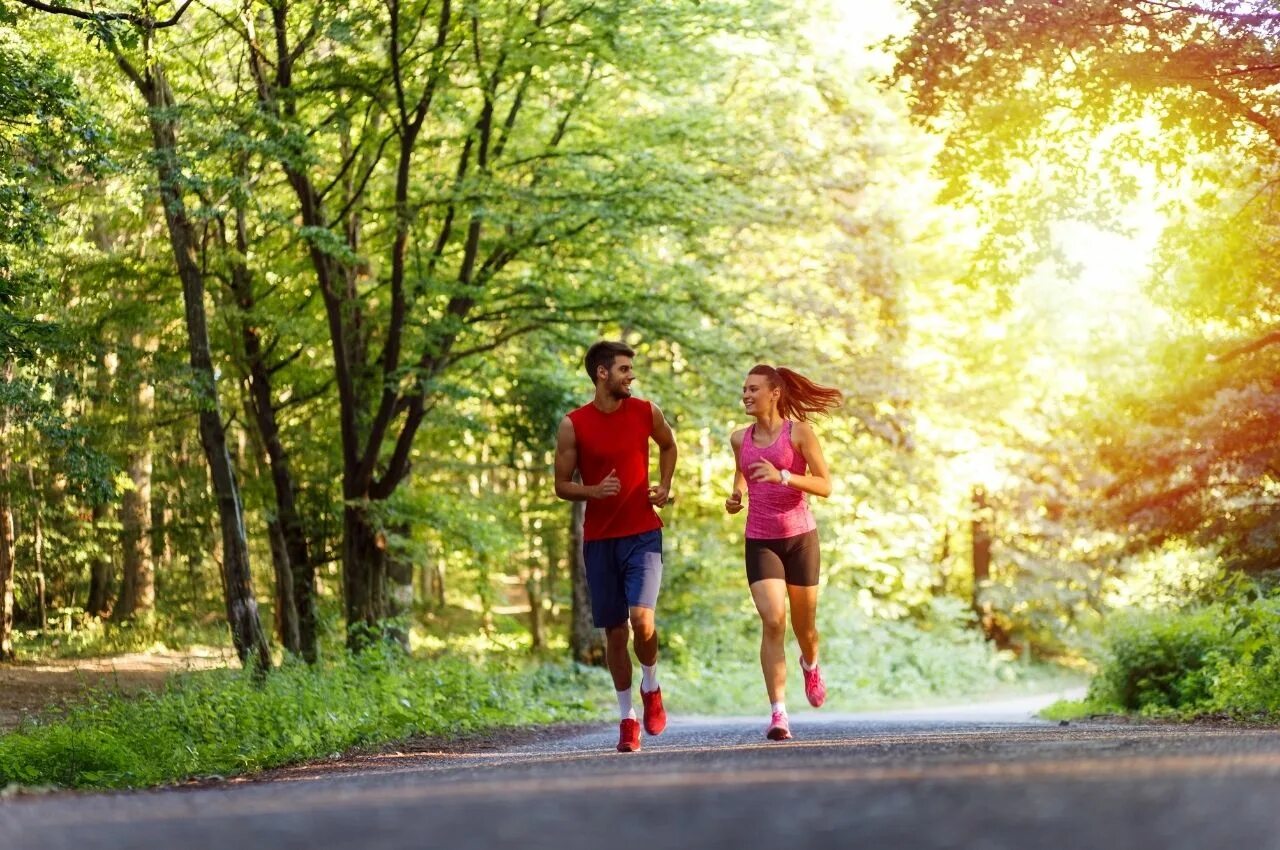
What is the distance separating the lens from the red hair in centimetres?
1015

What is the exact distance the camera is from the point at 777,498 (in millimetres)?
9852

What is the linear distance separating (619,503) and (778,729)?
181 centimetres

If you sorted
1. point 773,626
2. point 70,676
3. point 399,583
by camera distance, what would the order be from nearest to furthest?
point 773,626
point 70,676
point 399,583

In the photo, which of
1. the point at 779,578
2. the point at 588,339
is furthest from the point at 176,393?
the point at 779,578

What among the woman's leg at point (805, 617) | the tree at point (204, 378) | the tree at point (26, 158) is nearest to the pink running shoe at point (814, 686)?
the woman's leg at point (805, 617)

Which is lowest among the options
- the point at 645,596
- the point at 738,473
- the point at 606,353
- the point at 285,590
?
the point at 645,596

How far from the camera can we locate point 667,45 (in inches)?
747

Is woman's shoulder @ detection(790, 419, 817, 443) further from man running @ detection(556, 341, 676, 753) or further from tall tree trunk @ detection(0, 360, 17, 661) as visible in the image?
tall tree trunk @ detection(0, 360, 17, 661)

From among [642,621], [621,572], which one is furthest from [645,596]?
[621,572]

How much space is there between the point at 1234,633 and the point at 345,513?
11248 millimetres

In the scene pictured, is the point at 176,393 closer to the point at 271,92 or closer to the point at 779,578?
the point at 271,92

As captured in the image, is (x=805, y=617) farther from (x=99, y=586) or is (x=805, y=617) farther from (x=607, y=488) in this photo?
(x=99, y=586)

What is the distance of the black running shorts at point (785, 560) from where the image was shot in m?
9.80

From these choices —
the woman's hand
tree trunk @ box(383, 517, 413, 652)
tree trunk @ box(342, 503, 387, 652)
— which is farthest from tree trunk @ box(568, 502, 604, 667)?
the woman's hand
